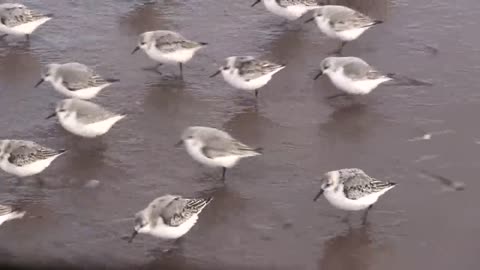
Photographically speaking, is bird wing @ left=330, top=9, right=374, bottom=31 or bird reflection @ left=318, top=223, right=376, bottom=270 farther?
bird wing @ left=330, top=9, right=374, bottom=31

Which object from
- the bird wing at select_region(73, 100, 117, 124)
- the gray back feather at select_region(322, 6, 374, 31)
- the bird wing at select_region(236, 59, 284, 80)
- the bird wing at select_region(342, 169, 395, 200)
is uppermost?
the gray back feather at select_region(322, 6, 374, 31)

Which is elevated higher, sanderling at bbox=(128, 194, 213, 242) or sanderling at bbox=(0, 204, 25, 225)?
sanderling at bbox=(128, 194, 213, 242)

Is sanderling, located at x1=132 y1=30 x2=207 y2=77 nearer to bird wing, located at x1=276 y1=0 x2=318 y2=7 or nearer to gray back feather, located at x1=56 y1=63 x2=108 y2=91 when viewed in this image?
gray back feather, located at x1=56 y1=63 x2=108 y2=91

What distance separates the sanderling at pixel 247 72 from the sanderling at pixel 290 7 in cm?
120

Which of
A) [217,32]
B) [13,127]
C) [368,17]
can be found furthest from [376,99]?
[13,127]

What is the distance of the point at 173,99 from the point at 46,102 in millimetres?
1138

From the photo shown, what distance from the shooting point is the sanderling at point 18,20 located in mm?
8266

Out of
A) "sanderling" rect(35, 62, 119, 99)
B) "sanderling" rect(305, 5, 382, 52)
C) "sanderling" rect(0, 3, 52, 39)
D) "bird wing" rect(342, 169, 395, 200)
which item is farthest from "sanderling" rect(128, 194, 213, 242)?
"sanderling" rect(0, 3, 52, 39)

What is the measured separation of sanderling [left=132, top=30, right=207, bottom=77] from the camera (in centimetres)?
764

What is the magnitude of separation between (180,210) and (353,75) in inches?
88.8

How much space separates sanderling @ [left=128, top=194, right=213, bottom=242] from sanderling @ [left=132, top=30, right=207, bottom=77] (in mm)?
2131

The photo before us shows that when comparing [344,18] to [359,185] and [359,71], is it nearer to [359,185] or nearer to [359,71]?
[359,71]

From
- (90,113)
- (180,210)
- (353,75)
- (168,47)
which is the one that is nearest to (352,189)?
(180,210)

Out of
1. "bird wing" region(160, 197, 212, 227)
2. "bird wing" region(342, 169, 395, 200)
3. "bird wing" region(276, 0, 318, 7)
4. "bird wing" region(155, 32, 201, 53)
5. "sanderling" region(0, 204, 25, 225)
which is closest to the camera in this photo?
"bird wing" region(160, 197, 212, 227)
